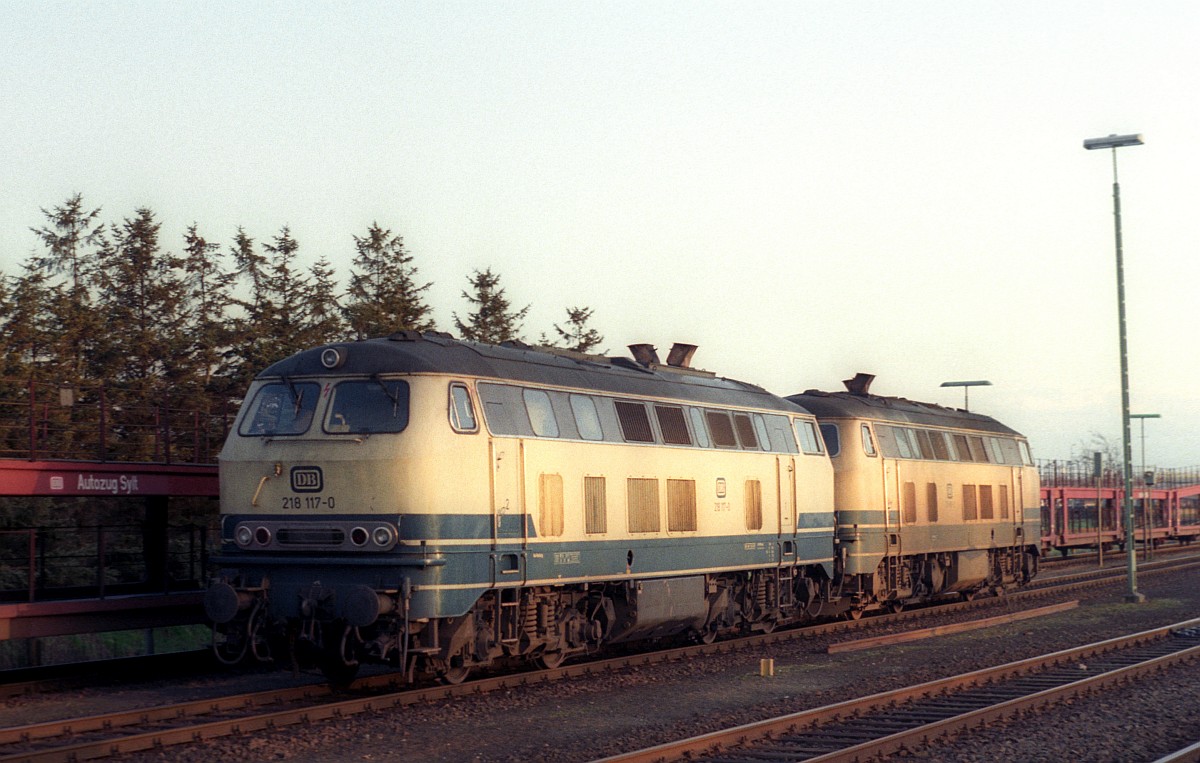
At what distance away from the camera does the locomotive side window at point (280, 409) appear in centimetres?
1524

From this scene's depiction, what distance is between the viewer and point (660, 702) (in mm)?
14984

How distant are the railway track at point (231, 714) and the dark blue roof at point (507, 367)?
3.72 m

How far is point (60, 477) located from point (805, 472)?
39.7 ft

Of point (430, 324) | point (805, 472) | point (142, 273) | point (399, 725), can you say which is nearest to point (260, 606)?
point (399, 725)

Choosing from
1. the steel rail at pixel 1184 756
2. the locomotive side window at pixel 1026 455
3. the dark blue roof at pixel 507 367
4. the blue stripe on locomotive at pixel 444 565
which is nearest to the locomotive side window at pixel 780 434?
the dark blue roof at pixel 507 367

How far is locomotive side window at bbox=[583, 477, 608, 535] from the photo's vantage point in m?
16.8

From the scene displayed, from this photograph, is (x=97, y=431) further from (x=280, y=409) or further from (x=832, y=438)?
(x=832, y=438)

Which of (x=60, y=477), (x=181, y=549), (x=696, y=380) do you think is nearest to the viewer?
(x=60, y=477)

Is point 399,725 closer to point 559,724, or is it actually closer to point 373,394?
point 559,724

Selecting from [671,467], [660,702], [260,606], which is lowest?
[660,702]

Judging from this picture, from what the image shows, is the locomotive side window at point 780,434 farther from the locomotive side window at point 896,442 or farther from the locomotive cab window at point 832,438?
the locomotive side window at point 896,442

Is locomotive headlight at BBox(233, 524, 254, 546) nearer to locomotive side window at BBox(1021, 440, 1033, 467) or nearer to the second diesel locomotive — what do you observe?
the second diesel locomotive

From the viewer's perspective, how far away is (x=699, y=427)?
64.4 ft

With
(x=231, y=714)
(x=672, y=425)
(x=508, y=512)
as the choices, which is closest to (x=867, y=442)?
(x=672, y=425)
